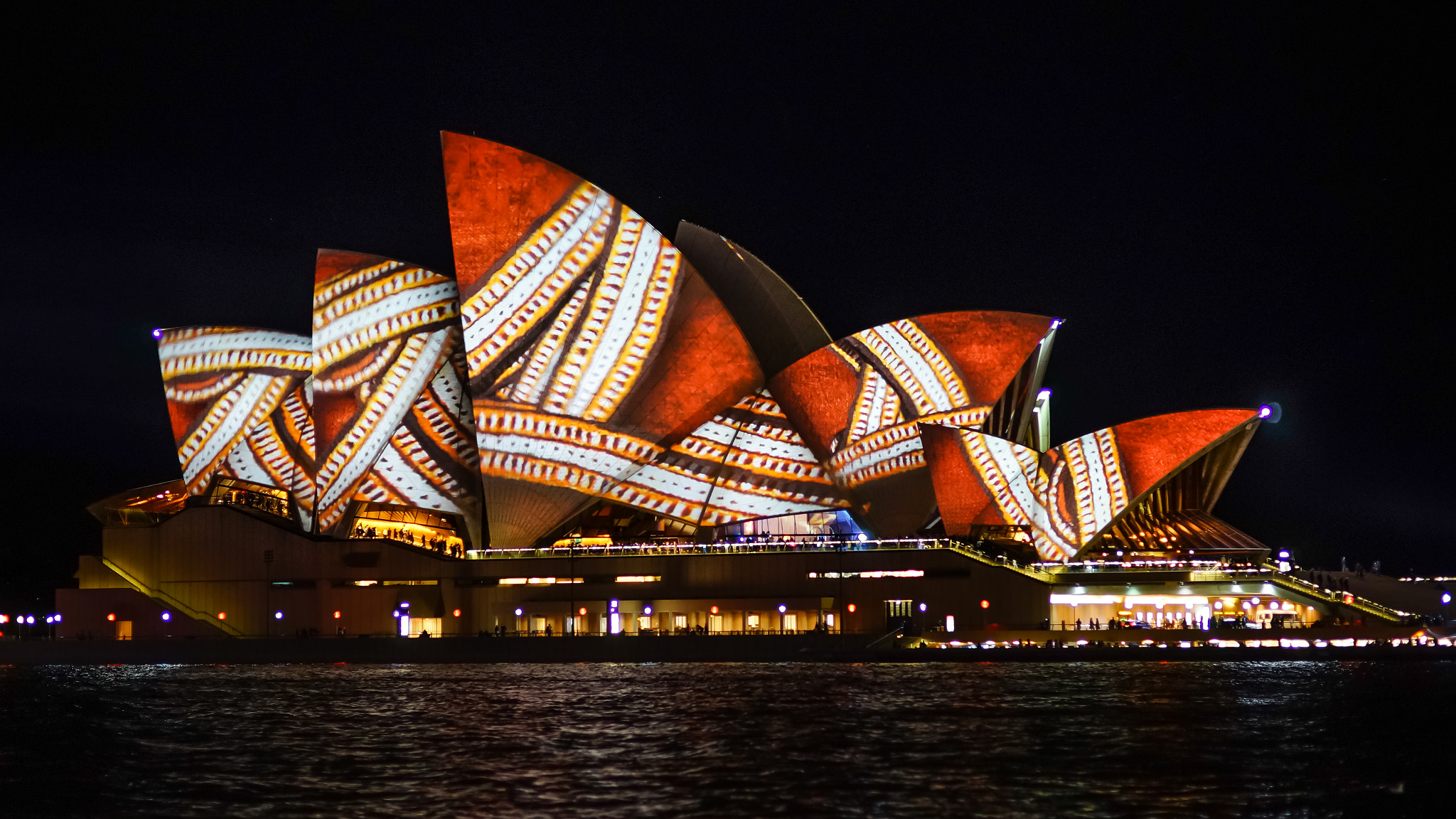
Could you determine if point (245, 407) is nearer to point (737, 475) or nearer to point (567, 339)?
point (567, 339)

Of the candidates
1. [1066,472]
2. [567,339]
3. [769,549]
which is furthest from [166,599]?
[1066,472]

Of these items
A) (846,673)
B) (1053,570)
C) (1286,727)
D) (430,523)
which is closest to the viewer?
(1286,727)

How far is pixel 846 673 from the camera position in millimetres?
41719

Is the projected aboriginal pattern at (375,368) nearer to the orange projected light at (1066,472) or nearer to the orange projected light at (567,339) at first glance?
the orange projected light at (567,339)

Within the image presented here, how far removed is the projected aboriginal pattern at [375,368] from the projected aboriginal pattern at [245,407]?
2.72m

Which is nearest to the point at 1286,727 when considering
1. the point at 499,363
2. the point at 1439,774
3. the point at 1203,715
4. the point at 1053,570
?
the point at 1203,715

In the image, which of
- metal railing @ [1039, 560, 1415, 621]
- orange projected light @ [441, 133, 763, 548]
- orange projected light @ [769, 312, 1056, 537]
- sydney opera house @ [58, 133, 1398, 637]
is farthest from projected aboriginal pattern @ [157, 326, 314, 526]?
metal railing @ [1039, 560, 1415, 621]

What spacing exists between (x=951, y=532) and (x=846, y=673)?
1469 centimetres

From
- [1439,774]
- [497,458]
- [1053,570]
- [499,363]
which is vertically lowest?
[1439,774]

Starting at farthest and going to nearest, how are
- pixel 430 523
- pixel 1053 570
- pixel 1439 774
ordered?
pixel 430 523 < pixel 1053 570 < pixel 1439 774

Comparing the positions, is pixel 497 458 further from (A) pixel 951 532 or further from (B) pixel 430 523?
(A) pixel 951 532

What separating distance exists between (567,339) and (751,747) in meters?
34.5

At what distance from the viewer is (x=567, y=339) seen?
56.5 meters

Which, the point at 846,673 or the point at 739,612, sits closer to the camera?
the point at 846,673
